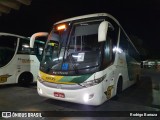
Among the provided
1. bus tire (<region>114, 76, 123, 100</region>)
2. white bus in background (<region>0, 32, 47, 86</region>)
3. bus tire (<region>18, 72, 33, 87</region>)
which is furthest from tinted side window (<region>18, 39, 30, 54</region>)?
bus tire (<region>114, 76, 123, 100</region>)

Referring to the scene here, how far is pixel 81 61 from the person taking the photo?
5.21 meters

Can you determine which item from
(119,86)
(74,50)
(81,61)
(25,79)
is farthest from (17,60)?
(119,86)

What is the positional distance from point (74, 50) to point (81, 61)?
0.50 metres

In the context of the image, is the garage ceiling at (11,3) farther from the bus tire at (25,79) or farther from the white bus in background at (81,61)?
the white bus in background at (81,61)

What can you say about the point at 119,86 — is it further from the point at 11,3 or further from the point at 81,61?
the point at 11,3

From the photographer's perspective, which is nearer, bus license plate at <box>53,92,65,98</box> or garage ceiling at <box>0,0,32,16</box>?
bus license plate at <box>53,92,65,98</box>

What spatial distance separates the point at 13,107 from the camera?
562 centimetres

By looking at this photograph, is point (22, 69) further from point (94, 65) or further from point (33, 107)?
point (94, 65)

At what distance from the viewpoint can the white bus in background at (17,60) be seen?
325 inches

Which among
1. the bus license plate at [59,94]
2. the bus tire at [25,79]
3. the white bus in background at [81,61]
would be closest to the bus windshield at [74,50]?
the white bus in background at [81,61]

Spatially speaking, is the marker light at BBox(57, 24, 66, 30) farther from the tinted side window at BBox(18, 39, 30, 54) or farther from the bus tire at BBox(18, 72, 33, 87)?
the bus tire at BBox(18, 72, 33, 87)

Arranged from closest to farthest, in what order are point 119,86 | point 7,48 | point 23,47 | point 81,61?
point 81,61, point 119,86, point 7,48, point 23,47

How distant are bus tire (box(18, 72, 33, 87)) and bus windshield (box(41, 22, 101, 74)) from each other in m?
3.72

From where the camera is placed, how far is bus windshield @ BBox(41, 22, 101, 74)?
5.19 m
